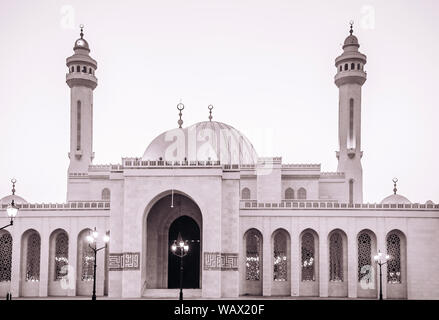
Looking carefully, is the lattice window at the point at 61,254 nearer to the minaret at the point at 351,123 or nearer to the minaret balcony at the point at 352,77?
the minaret at the point at 351,123

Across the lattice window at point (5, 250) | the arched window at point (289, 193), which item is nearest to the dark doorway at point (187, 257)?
the arched window at point (289, 193)

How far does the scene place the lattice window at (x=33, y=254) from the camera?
42.0 meters

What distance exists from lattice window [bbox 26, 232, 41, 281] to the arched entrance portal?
783 cm

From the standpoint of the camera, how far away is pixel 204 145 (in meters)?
47.8

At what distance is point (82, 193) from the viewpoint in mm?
48719

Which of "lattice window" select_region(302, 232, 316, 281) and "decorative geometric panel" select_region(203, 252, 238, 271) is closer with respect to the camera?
"decorative geometric panel" select_region(203, 252, 238, 271)

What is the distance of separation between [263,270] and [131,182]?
10.2 meters

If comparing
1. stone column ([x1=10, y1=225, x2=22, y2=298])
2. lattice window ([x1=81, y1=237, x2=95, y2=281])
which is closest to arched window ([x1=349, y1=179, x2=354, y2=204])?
lattice window ([x1=81, y1=237, x2=95, y2=281])

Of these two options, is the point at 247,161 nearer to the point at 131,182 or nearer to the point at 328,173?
the point at 328,173

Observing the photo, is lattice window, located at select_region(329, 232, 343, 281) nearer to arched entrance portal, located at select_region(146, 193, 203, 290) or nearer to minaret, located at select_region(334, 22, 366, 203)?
minaret, located at select_region(334, 22, 366, 203)

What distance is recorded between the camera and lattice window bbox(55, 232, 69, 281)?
41.3 metres

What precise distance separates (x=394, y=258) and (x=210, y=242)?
12.5m

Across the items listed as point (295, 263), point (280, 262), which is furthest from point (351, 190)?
point (295, 263)
